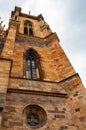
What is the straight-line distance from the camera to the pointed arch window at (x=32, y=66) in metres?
10.9

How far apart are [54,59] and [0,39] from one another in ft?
13.9

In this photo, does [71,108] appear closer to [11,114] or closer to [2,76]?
[11,114]

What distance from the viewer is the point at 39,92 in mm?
8461

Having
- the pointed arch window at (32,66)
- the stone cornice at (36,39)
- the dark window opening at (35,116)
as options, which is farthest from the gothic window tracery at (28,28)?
the dark window opening at (35,116)

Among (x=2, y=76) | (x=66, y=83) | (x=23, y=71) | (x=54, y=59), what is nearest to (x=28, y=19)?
(x=54, y=59)

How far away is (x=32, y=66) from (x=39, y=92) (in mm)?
3447

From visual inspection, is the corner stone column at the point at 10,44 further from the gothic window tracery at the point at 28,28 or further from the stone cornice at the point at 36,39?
the gothic window tracery at the point at 28,28

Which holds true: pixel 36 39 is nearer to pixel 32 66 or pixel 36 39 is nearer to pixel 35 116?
pixel 32 66

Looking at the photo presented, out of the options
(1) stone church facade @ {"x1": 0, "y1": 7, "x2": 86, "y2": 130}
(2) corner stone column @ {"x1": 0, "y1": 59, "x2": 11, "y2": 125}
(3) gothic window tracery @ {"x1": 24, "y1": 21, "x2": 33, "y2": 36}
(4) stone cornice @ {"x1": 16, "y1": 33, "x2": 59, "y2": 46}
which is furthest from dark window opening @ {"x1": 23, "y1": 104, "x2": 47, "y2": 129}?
(3) gothic window tracery @ {"x1": 24, "y1": 21, "x2": 33, "y2": 36}

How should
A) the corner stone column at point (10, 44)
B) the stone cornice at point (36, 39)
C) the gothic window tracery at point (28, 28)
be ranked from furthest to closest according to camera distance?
the gothic window tracery at point (28, 28) < the stone cornice at point (36, 39) < the corner stone column at point (10, 44)

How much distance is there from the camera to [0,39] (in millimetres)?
12953

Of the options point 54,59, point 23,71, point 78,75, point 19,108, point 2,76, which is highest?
point 54,59

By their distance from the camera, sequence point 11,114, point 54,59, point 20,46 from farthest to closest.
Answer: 1. point 20,46
2. point 54,59
3. point 11,114

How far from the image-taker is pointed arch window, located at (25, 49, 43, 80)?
10.9m
